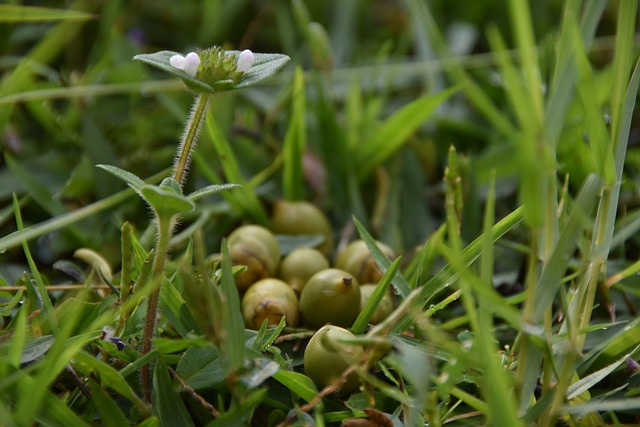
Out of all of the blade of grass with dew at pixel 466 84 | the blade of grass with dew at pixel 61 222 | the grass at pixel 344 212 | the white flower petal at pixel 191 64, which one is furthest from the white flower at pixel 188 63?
the blade of grass with dew at pixel 466 84

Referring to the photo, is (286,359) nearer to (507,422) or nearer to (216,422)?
(216,422)

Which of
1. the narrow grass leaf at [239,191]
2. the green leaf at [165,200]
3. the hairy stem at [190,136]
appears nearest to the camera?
the green leaf at [165,200]

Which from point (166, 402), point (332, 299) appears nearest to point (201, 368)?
point (166, 402)

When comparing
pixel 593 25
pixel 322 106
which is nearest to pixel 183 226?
pixel 322 106

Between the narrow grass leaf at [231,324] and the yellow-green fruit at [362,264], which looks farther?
the yellow-green fruit at [362,264]

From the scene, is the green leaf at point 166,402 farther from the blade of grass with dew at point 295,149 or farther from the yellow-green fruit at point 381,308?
the blade of grass with dew at point 295,149

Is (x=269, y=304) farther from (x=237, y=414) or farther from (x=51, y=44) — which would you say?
(x=51, y=44)
